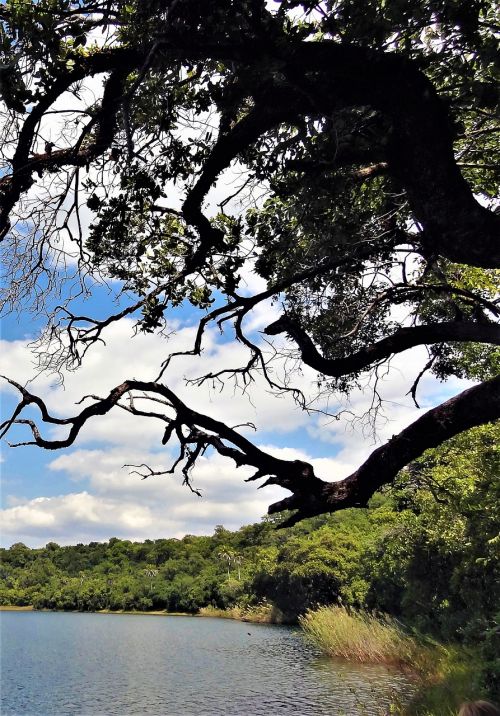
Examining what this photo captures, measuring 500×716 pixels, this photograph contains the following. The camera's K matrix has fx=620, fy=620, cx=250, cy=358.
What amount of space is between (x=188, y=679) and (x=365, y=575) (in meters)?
17.0

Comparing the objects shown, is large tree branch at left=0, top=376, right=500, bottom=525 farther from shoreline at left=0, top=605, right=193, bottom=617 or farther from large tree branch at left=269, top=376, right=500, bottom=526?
shoreline at left=0, top=605, right=193, bottom=617

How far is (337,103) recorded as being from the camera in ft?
13.5

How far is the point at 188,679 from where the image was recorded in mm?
23375

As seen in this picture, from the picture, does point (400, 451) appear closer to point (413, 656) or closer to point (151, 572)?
point (413, 656)

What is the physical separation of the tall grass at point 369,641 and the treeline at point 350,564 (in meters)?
0.96

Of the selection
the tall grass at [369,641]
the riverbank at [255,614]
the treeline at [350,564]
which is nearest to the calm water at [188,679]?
the tall grass at [369,641]

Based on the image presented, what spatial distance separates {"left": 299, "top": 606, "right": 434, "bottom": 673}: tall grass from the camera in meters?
17.6

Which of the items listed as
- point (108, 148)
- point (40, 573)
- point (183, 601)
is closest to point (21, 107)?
point (108, 148)

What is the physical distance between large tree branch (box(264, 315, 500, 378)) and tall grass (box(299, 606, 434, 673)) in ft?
45.7

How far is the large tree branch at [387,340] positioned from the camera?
510 cm

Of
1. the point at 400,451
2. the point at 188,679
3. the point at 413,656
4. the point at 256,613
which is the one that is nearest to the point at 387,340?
the point at 400,451

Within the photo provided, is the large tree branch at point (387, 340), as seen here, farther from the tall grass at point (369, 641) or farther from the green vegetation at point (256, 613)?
the green vegetation at point (256, 613)

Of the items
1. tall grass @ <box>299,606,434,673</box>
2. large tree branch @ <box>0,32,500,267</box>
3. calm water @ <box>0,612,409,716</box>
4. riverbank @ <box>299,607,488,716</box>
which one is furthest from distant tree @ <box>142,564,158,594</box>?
large tree branch @ <box>0,32,500,267</box>

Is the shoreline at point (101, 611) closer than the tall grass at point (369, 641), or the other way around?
the tall grass at point (369, 641)
